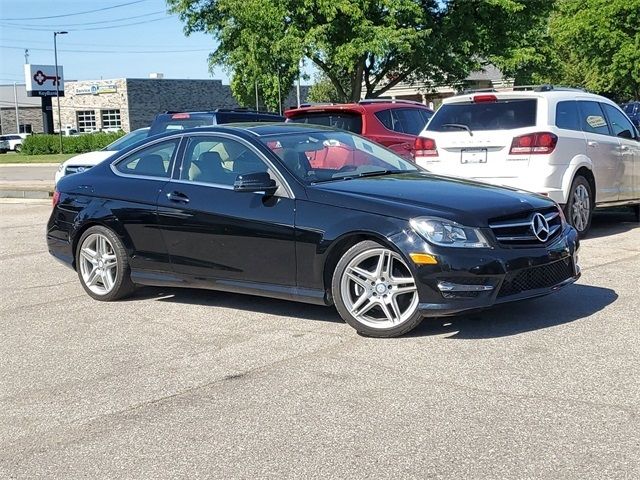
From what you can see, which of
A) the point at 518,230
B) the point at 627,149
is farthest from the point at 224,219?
the point at 627,149

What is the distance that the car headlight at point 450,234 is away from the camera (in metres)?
5.60

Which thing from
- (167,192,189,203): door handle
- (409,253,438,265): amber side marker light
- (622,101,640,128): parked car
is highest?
(622,101,640,128): parked car

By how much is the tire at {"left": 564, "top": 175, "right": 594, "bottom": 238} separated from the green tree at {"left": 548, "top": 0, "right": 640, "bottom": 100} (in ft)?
96.3

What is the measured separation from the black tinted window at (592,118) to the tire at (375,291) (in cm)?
520

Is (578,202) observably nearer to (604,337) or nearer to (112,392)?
(604,337)

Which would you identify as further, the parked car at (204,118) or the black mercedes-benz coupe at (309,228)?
the parked car at (204,118)

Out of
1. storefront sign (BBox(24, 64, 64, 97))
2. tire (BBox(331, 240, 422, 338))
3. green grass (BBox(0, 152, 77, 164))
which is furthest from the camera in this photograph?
storefront sign (BBox(24, 64, 64, 97))

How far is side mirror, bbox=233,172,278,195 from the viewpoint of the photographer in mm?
6305

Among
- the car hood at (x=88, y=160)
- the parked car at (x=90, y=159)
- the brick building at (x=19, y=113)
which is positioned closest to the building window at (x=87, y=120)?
the brick building at (x=19, y=113)

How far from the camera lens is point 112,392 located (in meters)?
5.00

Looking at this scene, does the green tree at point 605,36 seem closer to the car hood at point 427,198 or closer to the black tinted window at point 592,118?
the black tinted window at point 592,118

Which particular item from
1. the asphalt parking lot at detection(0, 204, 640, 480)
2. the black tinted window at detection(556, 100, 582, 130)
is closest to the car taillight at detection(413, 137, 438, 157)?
the black tinted window at detection(556, 100, 582, 130)

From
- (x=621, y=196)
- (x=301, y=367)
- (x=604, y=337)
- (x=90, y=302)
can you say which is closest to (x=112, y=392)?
(x=301, y=367)

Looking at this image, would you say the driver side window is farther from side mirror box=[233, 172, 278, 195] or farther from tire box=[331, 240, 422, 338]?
tire box=[331, 240, 422, 338]
